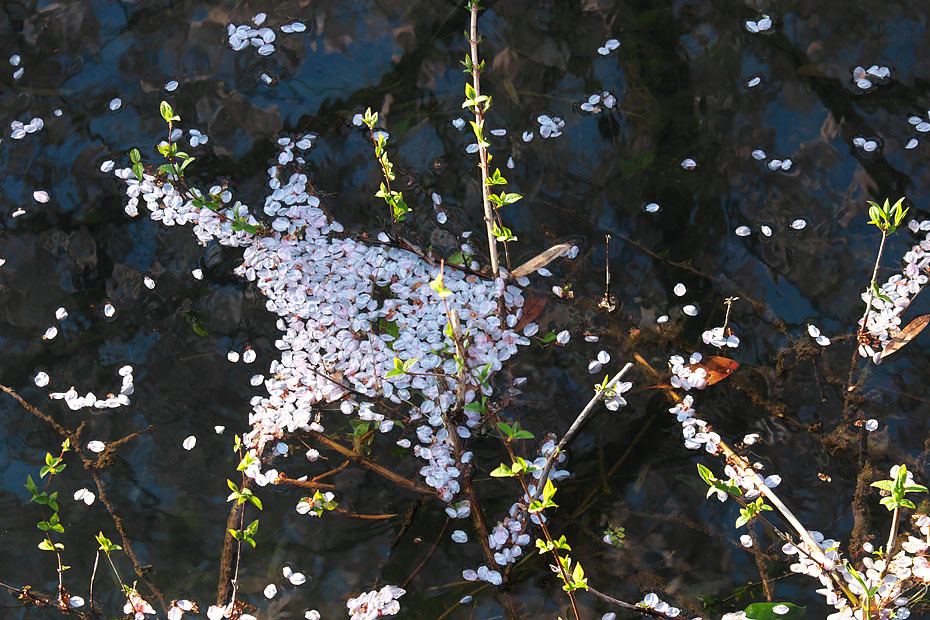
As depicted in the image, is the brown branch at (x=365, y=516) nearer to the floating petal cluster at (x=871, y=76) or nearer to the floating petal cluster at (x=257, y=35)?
the floating petal cluster at (x=257, y=35)

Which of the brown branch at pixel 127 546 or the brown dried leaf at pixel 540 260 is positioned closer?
the brown branch at pixel 127 546

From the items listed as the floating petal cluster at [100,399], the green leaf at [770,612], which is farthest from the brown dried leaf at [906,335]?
the floating petal cluster at [100,399]

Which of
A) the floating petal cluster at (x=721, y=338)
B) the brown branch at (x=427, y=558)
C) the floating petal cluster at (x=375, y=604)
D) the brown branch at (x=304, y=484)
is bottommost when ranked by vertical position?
the floating petal cluster at (x=375, y=604)

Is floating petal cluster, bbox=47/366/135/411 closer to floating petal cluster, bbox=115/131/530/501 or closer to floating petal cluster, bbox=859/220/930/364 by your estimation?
floating petal cluster, bbox=115/131/530/501

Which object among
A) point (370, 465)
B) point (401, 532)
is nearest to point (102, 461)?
point (370, 465)

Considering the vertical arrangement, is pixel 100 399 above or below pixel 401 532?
above

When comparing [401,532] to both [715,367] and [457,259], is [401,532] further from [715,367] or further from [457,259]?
[715,367]
